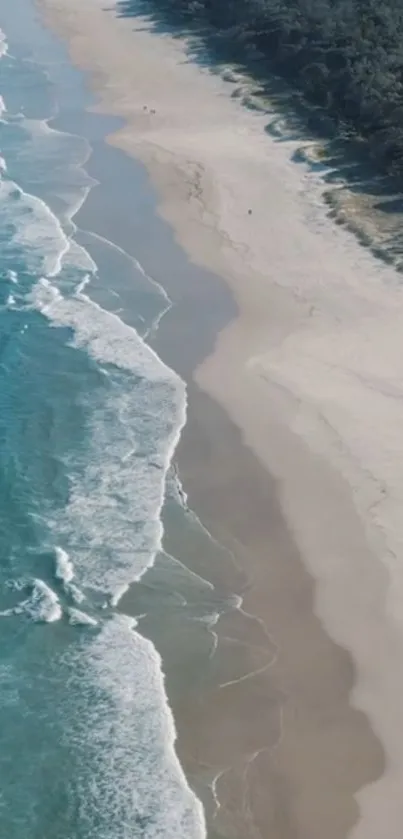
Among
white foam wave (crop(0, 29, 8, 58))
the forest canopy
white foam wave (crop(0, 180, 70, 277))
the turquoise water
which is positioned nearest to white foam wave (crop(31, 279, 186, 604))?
the turquoise water

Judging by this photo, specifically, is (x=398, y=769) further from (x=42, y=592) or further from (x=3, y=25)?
(x=3, y=25)

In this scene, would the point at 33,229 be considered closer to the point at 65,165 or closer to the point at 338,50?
the point at 65,165

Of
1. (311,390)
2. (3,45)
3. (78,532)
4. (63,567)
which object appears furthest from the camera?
(3,45)

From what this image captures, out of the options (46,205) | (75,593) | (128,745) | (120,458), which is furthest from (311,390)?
(46,205)

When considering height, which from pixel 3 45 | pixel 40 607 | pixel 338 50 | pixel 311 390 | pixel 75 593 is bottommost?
pixel 3 45

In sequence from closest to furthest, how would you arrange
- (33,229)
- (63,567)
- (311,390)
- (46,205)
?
(63,567) → (311,390) → (33,229) → (46,205)

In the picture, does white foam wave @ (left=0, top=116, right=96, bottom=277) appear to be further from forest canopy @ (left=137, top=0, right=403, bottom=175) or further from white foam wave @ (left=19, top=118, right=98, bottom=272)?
forest canopy @ (left=137, top=0, right=403, bottom=175)
